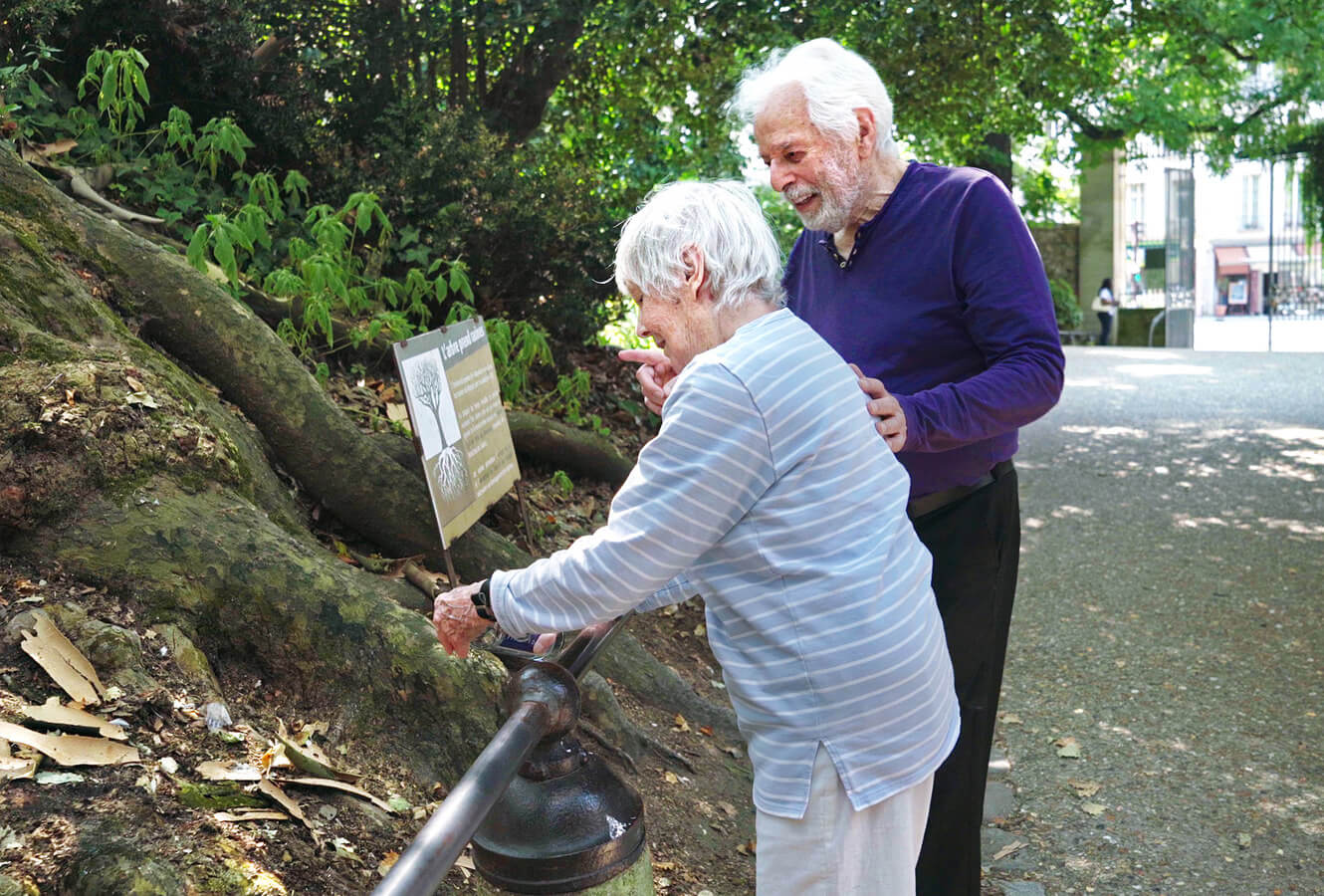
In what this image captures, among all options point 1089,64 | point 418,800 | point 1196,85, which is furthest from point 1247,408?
point 418,800

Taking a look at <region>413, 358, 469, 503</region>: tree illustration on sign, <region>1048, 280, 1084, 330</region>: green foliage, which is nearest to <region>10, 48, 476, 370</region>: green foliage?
<region>413, 358, 469, 503</region>: tree illustration on sign

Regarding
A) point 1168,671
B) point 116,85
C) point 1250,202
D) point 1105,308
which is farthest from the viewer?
point 1250,202

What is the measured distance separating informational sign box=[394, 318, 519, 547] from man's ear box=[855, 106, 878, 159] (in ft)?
5.08

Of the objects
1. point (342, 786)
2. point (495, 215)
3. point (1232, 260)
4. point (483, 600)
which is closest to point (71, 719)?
point (342, 786)

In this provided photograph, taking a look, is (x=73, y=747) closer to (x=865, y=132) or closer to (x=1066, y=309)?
(x=865, y=132)

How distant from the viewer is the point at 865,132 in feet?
9.20

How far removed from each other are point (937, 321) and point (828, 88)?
554mm

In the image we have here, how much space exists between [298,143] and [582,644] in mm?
6360

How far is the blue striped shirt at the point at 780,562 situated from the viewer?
193cm

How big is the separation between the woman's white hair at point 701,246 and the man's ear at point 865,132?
29.5 inches

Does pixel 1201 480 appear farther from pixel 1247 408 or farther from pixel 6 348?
pixel 6 348

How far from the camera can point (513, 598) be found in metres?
2.00

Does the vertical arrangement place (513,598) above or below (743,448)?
below

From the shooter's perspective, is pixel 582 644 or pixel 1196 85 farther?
pixel 1196 85
